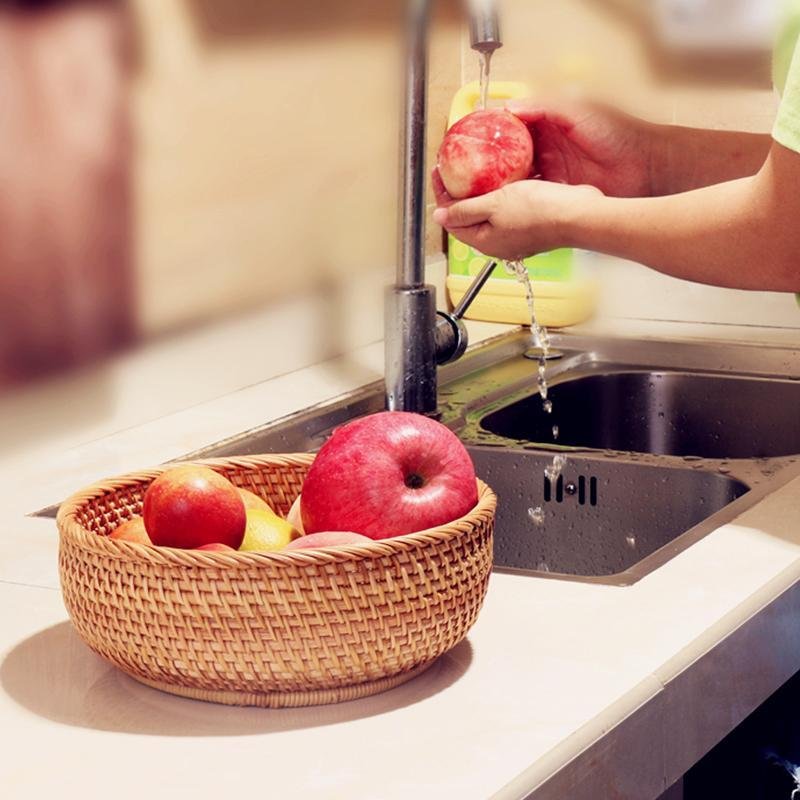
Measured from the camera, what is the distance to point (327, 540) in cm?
92

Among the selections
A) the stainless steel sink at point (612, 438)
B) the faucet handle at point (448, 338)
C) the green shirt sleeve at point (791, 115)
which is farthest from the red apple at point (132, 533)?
the faucet handle at point (448, 338)

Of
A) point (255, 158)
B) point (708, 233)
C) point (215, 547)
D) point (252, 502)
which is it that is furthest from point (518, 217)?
point (215, 547)

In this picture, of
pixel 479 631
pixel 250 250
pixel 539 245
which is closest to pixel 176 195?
pixel 250 250

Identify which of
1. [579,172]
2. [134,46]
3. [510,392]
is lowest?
[510,392]

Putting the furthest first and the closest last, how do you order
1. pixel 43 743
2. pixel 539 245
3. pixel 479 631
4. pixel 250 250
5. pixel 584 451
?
pixel 250 250 → pixel 584 451 → pixel 539 245 → pixel 479 631 → pixel 43 743

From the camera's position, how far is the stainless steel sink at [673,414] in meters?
1.87

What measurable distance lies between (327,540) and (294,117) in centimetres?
102

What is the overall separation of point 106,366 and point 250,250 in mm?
284

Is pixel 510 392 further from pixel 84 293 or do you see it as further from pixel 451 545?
pixel 451 545

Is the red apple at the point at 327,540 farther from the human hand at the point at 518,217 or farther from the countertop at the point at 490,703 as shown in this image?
the human hand at the point at 518,217

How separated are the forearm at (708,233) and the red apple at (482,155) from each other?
128 mm

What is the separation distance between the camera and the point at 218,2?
1.67 metres

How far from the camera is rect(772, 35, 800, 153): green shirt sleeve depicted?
1157 millimetres

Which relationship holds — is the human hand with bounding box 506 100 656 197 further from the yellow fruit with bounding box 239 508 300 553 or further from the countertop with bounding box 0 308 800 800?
the yellow fruit with bounding box 239 508 300 553
